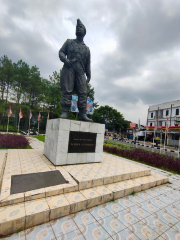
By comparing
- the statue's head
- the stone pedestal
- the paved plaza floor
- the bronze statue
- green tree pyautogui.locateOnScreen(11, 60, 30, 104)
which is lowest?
the paved plaza floor

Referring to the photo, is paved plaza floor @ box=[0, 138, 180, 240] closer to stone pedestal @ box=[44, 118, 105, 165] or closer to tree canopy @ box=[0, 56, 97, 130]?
stone pedestal @ box=[44, 118, 105, 165]

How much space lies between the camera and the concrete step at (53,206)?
1836mm

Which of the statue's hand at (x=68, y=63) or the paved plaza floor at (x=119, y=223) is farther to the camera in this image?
the statue's hand at (x=68, y=63)

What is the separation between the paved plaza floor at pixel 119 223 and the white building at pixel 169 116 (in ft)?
72.9

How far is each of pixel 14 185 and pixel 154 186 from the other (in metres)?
3.78

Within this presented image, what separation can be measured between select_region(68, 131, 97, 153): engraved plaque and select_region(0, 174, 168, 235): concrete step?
1525 mm

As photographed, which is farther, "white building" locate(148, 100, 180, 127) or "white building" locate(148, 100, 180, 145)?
"white building" locate(148, 100, 180, 127)

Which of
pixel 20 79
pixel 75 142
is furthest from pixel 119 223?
pixel 20 79

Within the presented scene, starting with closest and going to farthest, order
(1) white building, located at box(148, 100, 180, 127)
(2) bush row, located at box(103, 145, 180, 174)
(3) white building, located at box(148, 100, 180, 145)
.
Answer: (2) bush row, located at box(103, 145, 180, 174)
(3) white building, located at box(148, 100, 180, 145)
(1) white building, located at box(148, 100, 180, 127)

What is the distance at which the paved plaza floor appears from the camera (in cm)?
188

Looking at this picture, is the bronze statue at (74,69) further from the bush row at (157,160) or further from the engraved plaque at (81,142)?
the bush row at (157,160)

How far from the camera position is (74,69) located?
4.70 metres

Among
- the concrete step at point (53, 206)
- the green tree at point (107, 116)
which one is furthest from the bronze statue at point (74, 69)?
the green tree at point (107, 116)

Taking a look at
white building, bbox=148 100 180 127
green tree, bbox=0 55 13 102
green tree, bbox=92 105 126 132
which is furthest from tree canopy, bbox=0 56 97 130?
white building, bbox=148 100 180 127
